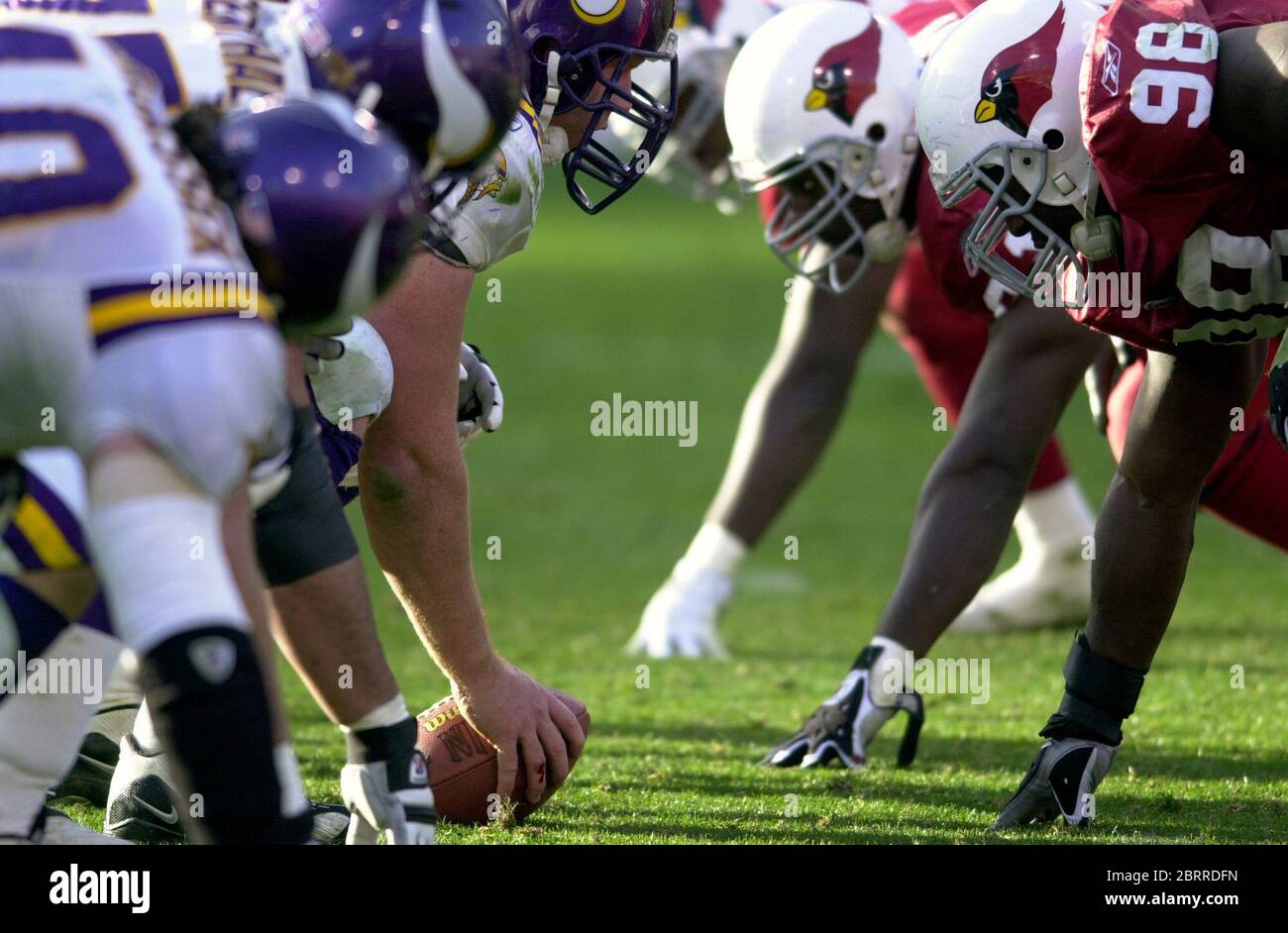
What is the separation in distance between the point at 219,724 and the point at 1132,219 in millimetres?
1633

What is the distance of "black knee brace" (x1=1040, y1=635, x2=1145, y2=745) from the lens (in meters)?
2.94

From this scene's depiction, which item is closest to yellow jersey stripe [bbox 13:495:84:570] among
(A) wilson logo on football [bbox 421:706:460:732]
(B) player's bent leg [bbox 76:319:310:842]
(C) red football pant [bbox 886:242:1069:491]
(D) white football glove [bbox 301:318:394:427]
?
(B) player's bent leg [bbox 76:319:310:842]

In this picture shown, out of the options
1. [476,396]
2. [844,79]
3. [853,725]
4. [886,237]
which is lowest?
[853,725]

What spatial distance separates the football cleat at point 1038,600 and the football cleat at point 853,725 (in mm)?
1710

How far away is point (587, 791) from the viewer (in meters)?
3.24

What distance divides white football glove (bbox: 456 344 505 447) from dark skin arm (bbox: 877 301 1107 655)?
0.96 metres

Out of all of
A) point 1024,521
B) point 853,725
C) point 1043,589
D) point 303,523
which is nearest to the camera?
point 303,523

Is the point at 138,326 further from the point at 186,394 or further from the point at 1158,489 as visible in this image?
the point at 1158,489

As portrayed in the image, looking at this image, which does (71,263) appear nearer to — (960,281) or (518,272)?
(960,281)

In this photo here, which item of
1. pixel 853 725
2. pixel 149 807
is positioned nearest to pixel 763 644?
pixel 853 725

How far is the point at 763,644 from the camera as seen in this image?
16.9 ft

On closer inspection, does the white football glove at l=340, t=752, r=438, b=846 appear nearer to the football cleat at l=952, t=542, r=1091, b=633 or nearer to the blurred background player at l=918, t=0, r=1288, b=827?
the blurred background player at l=918, t=0, r=1288, b=827

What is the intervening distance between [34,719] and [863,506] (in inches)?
210

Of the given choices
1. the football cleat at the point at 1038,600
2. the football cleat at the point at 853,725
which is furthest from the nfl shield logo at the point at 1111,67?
the football cleat at the point at 1038,600
